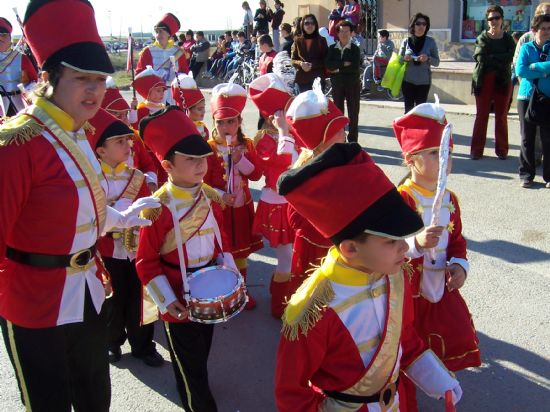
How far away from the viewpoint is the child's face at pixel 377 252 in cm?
208

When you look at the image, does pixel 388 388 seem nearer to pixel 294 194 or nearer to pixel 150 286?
pixel 294 194

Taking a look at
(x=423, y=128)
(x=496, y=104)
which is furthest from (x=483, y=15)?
(x=423, y=128)

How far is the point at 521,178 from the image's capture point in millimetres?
7508

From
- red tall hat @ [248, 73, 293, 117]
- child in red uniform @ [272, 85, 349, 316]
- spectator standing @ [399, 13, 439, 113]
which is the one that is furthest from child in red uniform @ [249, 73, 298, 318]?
spectator standing @ [399, 13, 439, 113]

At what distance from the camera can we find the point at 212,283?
3141mm

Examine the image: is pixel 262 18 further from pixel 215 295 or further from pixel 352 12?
pixel 215 295

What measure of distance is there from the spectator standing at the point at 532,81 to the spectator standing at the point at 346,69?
10.5 ft

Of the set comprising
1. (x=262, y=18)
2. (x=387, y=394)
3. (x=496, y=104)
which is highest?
(x=262, y=18)

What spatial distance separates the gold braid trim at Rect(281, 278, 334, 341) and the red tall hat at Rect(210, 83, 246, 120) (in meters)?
2.79

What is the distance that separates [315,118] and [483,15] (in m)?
16.2

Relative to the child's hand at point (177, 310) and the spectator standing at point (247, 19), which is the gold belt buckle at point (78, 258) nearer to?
the child's hand at point (177, 310)

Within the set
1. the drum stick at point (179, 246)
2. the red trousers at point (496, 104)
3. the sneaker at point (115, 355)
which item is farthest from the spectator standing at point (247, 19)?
the drum stick at point (179, 246)

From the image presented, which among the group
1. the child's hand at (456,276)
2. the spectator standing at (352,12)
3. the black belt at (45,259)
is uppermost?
the spectator standing at (352,12)

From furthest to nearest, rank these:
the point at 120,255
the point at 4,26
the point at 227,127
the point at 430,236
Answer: the point at 4,26, the point at 227,127, the point at 120,255, the point at 430,236
